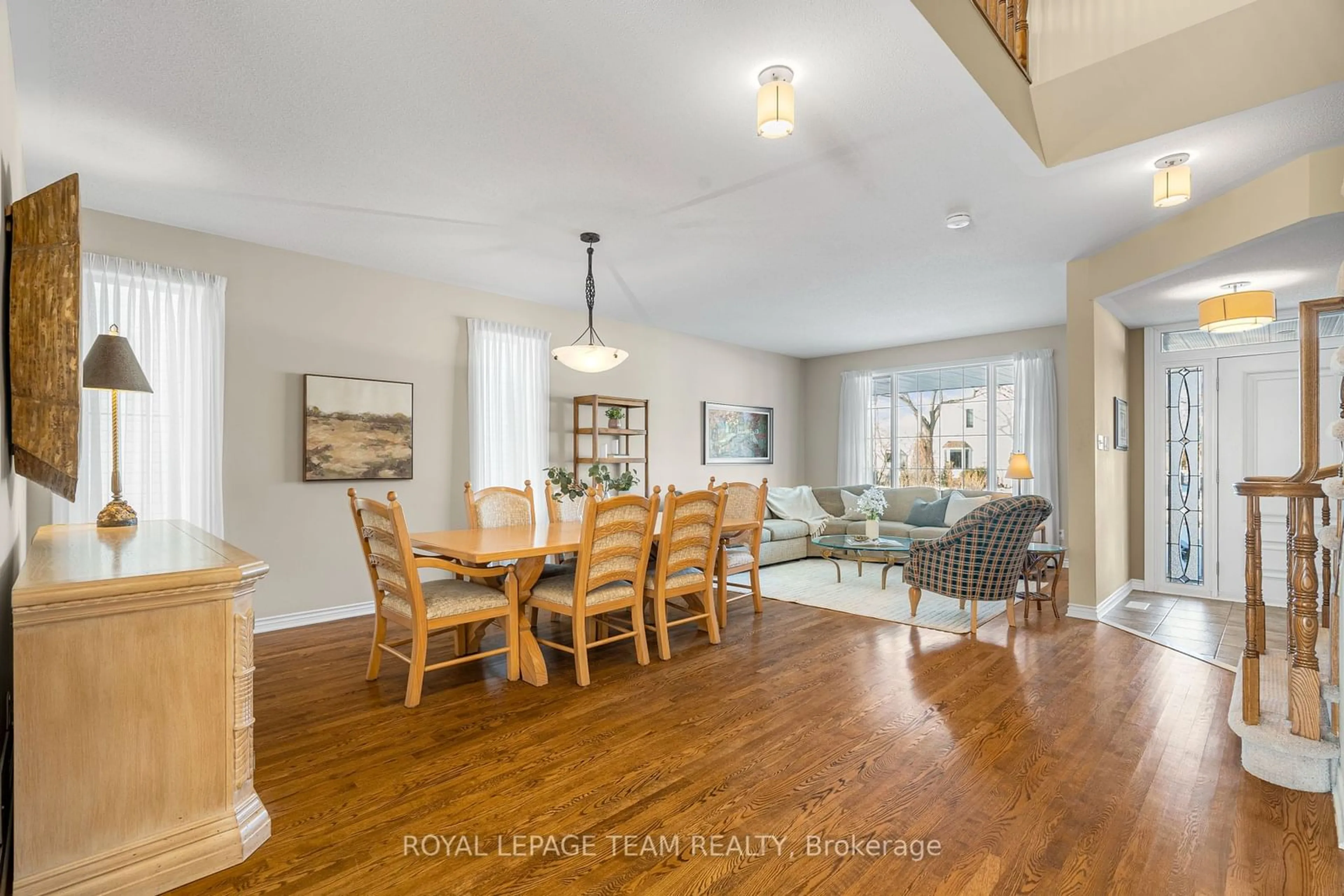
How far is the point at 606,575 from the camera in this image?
3.40 metres

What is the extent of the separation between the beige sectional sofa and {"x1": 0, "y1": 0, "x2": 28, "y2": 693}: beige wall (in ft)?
17.8

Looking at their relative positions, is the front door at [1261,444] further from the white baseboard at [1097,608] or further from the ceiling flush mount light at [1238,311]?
the ceiling flush mount light at [1238,311]

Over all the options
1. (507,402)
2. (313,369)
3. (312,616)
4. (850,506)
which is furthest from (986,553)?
(313,369)

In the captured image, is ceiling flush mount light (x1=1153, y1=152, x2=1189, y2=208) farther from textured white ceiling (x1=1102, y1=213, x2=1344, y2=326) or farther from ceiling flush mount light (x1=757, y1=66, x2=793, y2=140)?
ceiling flush mount light (x1=757, y1=66, x2=793, y2=140)

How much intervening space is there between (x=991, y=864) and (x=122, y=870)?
7.38 feet

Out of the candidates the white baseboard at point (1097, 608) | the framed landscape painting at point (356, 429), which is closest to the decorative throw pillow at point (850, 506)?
the white baseboard at point (1097, 608)

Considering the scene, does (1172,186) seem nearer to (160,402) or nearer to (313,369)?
(313,369)

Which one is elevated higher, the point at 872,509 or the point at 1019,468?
the point at 1019,468

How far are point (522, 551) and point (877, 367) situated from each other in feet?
20.5

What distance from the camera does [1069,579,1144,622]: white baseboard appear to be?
15.1ft

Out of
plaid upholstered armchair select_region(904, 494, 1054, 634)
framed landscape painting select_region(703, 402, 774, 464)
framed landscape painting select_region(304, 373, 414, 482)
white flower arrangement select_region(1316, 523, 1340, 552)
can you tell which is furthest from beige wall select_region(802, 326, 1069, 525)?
framed landscape painting select_region(304, 373, 414, 482)

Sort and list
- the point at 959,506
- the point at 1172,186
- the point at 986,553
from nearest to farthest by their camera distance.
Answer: the point at 1172,186, the point at 986,553, the point at 959,506

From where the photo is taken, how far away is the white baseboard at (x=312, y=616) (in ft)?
13.9

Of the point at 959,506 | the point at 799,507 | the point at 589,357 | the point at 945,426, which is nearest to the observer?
the point at 589,357
